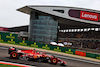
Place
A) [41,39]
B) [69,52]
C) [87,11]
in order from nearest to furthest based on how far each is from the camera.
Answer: [69,52] → [41,39] → [87,11]

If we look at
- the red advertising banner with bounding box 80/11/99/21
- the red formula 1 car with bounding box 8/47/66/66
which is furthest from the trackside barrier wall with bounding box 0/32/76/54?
the red advertising banner with bounding box 80/11/99/21

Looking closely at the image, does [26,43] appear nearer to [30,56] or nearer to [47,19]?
[47,19]

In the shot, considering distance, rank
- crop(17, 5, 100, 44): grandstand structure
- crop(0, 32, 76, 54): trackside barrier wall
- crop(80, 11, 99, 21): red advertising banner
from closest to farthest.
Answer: crop(0, 32, 76, 54): trackside barrier wall → crop(17, 5, 100, 44): grandstand structure → crop(80, 11, 99, 21): red advertising banner

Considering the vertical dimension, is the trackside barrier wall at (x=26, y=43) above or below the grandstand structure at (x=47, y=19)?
below

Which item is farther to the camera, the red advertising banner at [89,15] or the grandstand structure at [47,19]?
the red advertising banner at [89,15]

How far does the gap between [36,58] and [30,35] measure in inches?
931

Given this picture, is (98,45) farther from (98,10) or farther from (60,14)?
(60,14)

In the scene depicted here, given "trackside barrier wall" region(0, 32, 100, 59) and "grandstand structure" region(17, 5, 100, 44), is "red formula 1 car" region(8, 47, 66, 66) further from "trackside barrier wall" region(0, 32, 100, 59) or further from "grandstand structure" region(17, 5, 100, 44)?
"grandstand structure" region(17, 5, 100, 44)

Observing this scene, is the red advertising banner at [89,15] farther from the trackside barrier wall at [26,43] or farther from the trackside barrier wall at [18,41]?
the trackside barrier wall at [18,41]

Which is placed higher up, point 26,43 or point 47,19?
point 47,19

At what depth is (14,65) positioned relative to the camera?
389 inches

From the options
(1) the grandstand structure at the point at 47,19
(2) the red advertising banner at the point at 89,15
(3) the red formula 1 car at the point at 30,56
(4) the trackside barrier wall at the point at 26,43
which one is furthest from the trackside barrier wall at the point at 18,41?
(2) the red advertising banner at the point at 89,15

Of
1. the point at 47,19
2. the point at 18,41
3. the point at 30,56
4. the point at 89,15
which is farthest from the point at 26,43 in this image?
the point at 89,15

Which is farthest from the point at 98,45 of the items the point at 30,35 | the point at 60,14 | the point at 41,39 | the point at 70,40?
the point at 30,35
